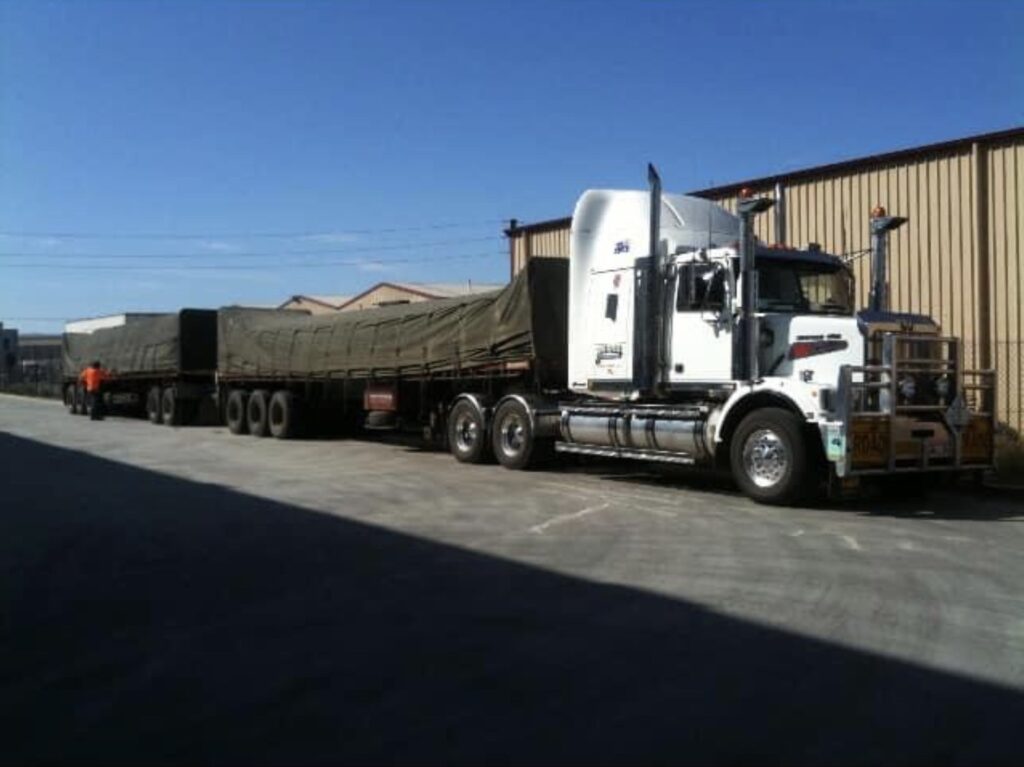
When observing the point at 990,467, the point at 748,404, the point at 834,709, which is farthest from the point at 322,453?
the point at 834,709

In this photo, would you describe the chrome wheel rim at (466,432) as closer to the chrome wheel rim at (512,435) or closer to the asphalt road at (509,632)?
the chrome wheel rim at (512,435)

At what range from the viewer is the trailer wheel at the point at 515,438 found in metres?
16.4

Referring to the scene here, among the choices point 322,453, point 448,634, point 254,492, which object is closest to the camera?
point 448,634

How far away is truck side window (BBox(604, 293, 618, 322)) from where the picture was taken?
15164 millimetres

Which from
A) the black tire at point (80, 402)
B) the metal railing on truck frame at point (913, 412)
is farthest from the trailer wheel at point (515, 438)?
the black tire at point (80, 402)

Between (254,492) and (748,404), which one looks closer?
(748,404)

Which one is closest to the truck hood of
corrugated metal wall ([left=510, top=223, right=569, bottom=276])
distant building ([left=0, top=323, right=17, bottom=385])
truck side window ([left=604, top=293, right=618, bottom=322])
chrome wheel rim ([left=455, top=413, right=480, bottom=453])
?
truck side window ([left=604, top=293, right=618, bottom=322])

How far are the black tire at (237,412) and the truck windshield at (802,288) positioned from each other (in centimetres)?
1625

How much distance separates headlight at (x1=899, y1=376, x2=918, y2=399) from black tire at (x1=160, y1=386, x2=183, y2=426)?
22546 mm

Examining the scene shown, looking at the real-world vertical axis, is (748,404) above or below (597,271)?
below

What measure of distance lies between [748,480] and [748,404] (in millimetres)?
945

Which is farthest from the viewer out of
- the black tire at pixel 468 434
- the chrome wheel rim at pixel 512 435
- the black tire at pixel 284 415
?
the black tire at pixel 284 415

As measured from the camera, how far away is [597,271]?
15523 millimetres

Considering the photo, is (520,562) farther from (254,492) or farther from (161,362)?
(161,362)
